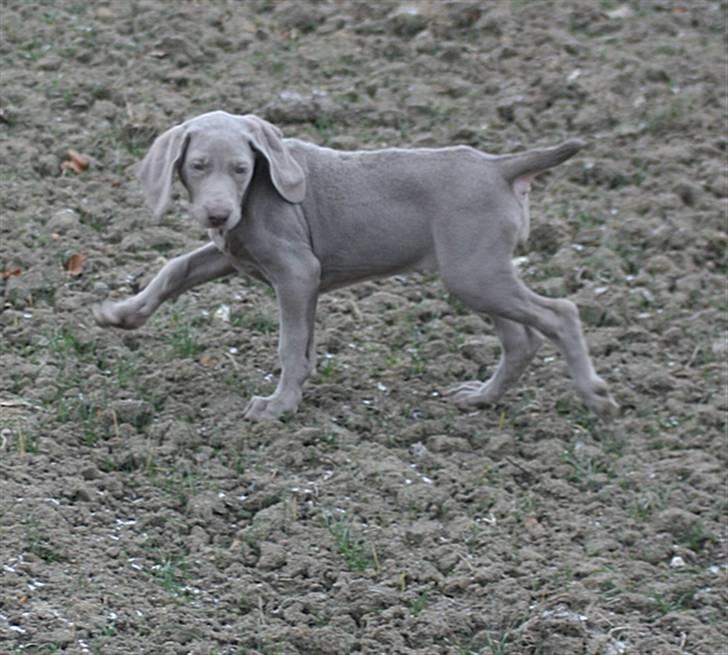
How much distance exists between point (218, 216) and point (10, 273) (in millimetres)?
1558

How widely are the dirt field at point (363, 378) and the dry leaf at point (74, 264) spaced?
0.5 inches

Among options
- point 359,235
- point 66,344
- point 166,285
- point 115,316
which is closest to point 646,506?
point 359,235

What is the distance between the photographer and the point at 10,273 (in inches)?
283

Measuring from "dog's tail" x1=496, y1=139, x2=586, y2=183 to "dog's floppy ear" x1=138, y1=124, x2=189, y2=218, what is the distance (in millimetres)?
1319

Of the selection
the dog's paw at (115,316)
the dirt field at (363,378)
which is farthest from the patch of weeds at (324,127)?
the dog's paw at (115,316)

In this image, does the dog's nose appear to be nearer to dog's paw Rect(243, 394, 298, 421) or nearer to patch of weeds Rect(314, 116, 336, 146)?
dog's paw Rect(243, 394, 298, 421)

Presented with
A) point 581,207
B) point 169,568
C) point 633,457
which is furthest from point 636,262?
point 169,568

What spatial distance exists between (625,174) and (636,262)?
0.81 m

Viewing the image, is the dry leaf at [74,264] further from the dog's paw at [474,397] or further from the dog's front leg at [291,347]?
the dog's paw at [474,397]

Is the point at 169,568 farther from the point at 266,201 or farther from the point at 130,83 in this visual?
the point at 130,83

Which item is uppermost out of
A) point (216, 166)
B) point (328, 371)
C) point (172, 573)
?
point (216, 166)

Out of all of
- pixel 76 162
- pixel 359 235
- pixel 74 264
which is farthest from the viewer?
pixel 76 162

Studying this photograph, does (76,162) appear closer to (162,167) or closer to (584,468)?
(162,167)

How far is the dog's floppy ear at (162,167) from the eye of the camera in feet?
20.4
